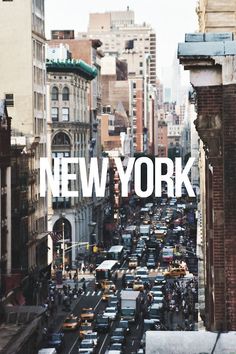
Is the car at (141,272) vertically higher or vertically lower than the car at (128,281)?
higher

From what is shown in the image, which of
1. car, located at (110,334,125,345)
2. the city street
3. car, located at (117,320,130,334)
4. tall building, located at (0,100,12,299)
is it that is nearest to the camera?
car, located at (110,334,125,345)

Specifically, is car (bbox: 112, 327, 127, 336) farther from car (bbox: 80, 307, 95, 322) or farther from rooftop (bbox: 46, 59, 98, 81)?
rooftop (bbox: 46, 59, 98, 81)

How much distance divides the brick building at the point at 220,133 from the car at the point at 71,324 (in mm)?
53456

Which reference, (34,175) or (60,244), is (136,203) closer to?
(60,244)

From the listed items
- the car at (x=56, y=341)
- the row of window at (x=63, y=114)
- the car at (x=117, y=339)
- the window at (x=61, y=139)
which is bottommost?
the car at (x=56, y=341)

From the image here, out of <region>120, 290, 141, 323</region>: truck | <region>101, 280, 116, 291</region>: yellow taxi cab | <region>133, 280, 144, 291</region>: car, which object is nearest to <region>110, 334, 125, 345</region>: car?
<region>120, 290, 141, 323</region>: truck

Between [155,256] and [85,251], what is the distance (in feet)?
25.0

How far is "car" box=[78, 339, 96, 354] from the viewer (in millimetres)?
54406

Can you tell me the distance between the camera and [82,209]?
11131cm

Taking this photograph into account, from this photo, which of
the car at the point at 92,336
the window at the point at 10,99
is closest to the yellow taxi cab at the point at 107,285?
the window at the point at 10,99

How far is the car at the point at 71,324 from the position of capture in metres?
65.4

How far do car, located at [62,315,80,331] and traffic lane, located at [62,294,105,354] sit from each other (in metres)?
0.46

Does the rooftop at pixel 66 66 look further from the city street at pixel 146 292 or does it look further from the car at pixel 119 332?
the car at pixel 119 332

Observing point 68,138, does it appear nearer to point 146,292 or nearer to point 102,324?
point 146,292
